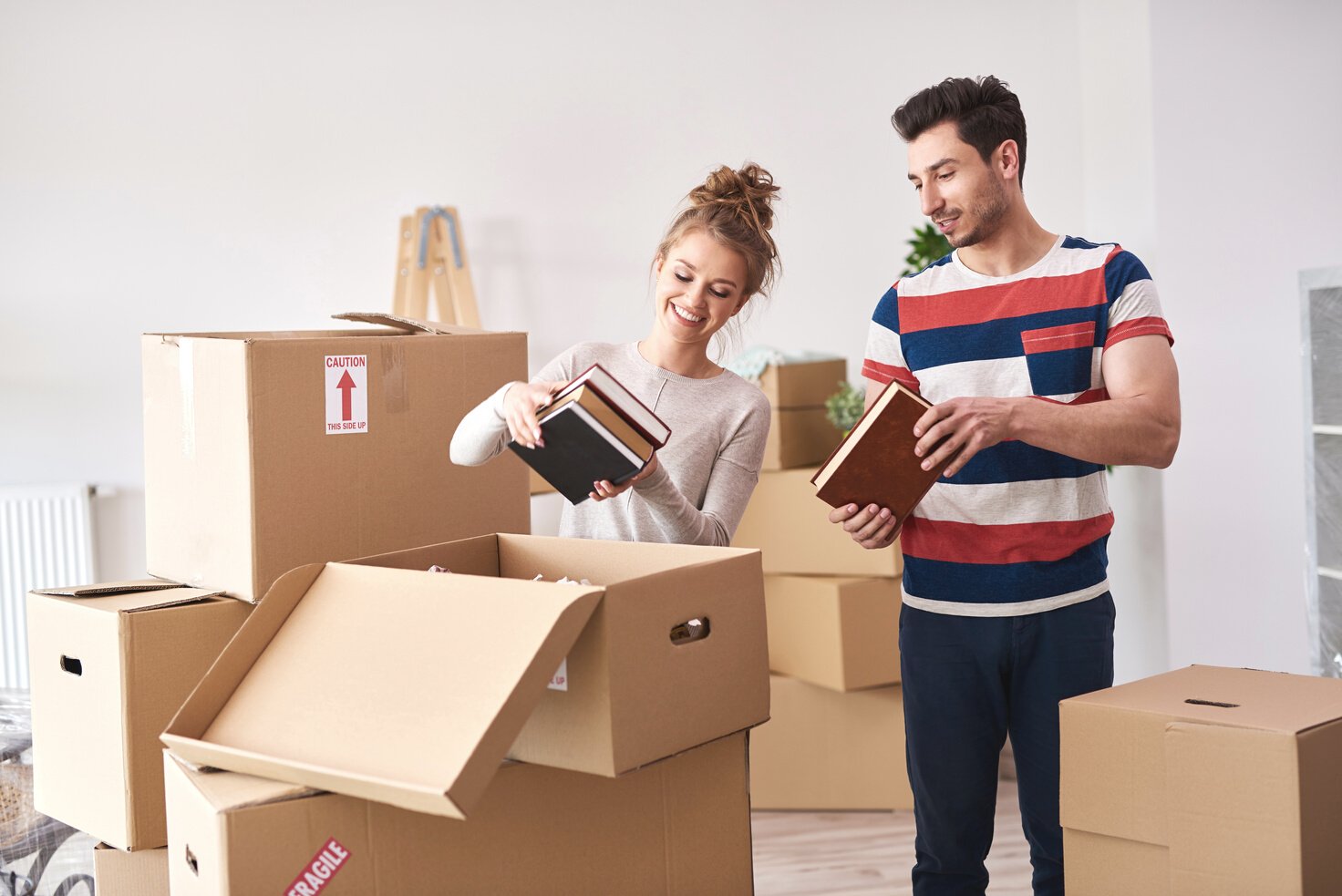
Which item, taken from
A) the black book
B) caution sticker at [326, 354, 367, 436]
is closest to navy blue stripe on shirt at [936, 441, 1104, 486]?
the black book

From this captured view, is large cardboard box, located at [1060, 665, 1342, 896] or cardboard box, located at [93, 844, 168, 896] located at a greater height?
large cardboard box, located at [1060, 665, 1342, 896]

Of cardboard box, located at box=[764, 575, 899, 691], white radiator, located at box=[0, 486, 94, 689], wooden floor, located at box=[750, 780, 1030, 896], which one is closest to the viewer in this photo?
wooden floor, located at box=[750, 780, 1030, 896]

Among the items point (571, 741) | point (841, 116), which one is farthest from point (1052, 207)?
point (571, 741)

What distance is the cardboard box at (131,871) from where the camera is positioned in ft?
4.03

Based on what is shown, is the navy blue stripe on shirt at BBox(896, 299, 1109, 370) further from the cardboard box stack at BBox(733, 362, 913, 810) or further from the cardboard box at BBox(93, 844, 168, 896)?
the cardboard box stack at BBox(733, 362, 913, 810)

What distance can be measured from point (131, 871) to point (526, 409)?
660 mm

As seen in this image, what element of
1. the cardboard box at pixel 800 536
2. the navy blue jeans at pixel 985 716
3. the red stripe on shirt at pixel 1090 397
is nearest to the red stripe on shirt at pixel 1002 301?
the red stripe on shirt at pixel 1090 397

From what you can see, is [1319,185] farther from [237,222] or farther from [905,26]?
[237,222]

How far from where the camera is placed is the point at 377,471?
1.33 meters

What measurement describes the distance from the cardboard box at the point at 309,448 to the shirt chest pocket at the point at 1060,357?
0.63 metres

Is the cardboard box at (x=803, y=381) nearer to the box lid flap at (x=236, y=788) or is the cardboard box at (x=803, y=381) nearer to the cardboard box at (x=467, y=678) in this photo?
the cardboard box at (x=467, y=678)

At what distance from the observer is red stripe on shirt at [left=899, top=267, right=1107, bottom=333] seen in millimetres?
1382

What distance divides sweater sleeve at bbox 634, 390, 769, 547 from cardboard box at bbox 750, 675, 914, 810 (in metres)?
1.45

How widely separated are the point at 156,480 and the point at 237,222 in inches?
78.1
